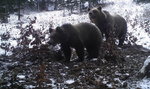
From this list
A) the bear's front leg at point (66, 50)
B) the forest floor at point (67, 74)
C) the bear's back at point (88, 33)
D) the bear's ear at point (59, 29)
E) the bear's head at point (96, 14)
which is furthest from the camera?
the bear's head at point (96, 14)

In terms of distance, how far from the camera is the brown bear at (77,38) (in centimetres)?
905

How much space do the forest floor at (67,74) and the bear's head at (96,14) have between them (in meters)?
3.42

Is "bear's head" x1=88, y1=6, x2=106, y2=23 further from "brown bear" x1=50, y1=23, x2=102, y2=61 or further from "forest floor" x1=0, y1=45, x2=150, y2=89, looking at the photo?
"forest floor" x1=0, y1=45, x2=150, y2=89

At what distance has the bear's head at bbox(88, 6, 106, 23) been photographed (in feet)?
41.1

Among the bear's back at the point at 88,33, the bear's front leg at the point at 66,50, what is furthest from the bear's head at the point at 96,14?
the bear's front leg at the point at 66,50

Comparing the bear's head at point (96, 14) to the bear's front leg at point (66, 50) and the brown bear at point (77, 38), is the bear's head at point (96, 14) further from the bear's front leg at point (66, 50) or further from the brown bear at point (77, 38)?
the bear's front leg at point (66, 50)

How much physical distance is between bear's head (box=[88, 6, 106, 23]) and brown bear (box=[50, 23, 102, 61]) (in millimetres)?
2446

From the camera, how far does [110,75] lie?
7387 millimetres

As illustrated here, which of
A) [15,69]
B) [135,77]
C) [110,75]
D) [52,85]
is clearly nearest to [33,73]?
[15,69]

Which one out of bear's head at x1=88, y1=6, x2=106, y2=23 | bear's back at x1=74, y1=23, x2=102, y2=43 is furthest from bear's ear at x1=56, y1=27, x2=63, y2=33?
bear's head at x1=88, y1=6, x2=106, y2=23

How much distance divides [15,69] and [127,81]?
3.07m

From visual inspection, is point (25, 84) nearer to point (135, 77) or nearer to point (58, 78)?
point (58, 78)

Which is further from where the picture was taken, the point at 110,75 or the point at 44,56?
the point at 44,56

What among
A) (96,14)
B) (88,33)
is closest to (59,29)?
(88,33)
